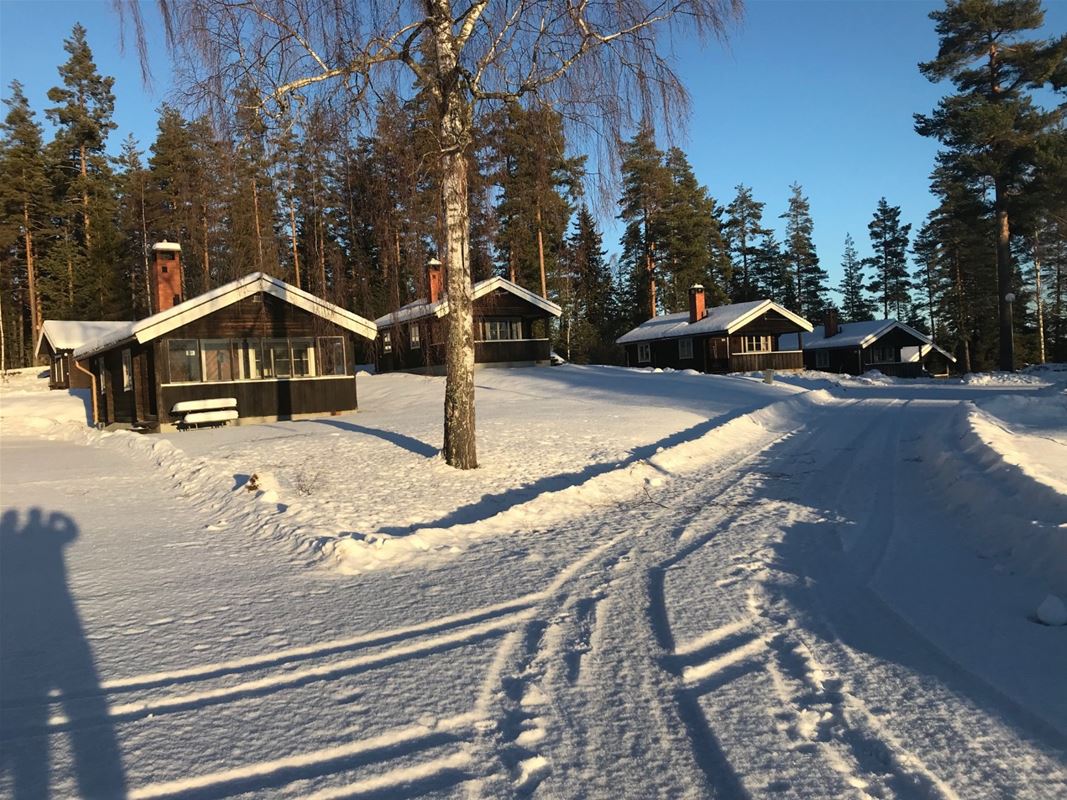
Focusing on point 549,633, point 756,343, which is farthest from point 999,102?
point 549,633

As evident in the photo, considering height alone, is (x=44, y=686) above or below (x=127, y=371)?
below

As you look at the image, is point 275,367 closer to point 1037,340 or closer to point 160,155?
point 160,155

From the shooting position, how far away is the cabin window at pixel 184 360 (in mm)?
20016

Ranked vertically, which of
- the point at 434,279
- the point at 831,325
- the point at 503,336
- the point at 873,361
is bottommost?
the point at 873,361

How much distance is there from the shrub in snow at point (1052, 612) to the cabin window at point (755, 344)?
37.7 m

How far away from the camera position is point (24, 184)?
4369 centimetres

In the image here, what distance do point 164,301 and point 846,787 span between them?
85.5 feet

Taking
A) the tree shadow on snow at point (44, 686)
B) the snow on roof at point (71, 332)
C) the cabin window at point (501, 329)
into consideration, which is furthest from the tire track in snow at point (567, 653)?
the snow on roof at point (71, 332)

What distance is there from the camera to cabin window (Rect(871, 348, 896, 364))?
50062 millimetres

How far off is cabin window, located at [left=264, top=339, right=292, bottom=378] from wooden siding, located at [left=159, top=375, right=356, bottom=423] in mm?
303

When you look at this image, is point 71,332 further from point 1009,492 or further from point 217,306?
point 1009,492

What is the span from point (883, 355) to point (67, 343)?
174 ft

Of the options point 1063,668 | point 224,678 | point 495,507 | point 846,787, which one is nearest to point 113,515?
point 495,507

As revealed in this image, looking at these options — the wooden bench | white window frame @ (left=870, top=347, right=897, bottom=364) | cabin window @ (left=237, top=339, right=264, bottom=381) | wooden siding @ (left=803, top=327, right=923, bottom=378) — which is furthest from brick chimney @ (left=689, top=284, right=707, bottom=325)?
the wooden bench
